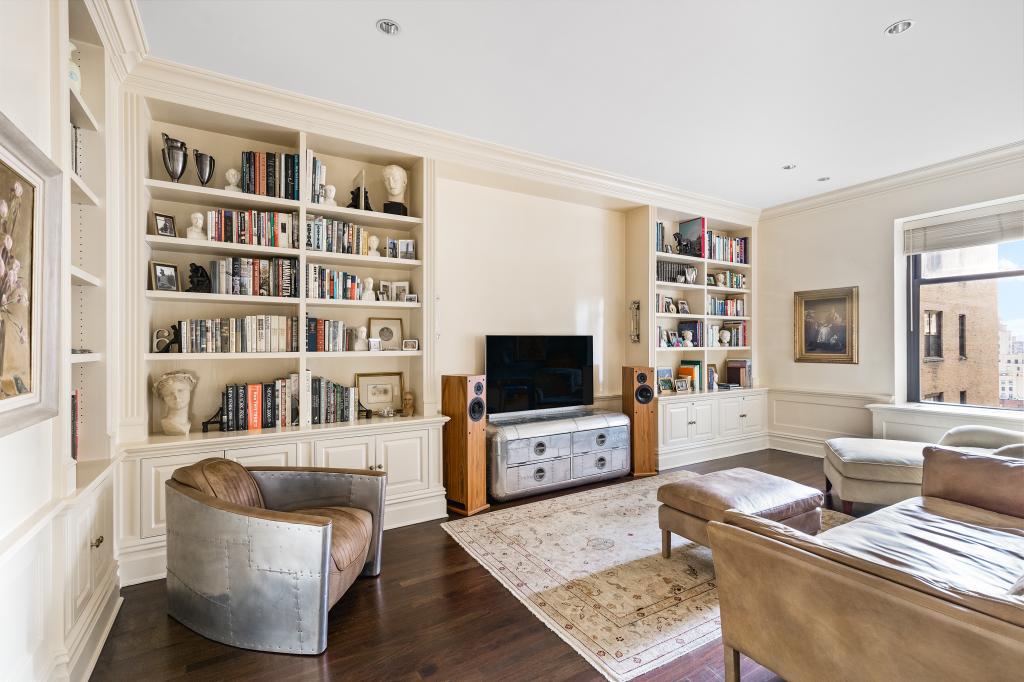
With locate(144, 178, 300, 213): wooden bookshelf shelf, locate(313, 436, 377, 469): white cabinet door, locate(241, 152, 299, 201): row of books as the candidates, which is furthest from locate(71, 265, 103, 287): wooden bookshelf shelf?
locate(313, 436, 377, 469): white cabinet door

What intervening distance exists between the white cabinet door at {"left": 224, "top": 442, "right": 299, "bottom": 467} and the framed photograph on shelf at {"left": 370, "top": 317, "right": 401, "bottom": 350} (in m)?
1.01

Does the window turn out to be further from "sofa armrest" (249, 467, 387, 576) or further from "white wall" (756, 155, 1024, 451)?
"sofa armrest" (249, 467, 387, 576)

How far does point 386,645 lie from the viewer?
6.63 ft

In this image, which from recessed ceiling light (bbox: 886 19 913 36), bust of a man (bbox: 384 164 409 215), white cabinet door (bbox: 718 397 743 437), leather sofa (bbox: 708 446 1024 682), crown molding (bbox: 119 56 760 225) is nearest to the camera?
leather sofa (bbox: 708 446 1024 682)

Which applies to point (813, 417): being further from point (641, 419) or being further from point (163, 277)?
point (163, 277)

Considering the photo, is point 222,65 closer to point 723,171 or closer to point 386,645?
point 386,645

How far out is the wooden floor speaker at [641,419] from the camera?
14.9 ft

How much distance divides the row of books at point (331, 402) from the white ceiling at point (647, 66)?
1.93 meters

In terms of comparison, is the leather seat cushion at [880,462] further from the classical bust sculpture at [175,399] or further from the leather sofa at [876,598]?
the classical bust sculpture at [175,399]

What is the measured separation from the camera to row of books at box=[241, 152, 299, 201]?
3064 mm

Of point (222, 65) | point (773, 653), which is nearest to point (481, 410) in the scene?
point (773, 653)

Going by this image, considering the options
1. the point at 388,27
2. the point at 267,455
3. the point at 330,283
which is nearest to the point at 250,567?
the point at 267,455

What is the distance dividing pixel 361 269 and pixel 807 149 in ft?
12.3

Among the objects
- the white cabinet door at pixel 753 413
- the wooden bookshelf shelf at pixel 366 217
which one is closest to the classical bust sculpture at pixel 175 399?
the wooden bookshelf shelf at pixel 366 217
